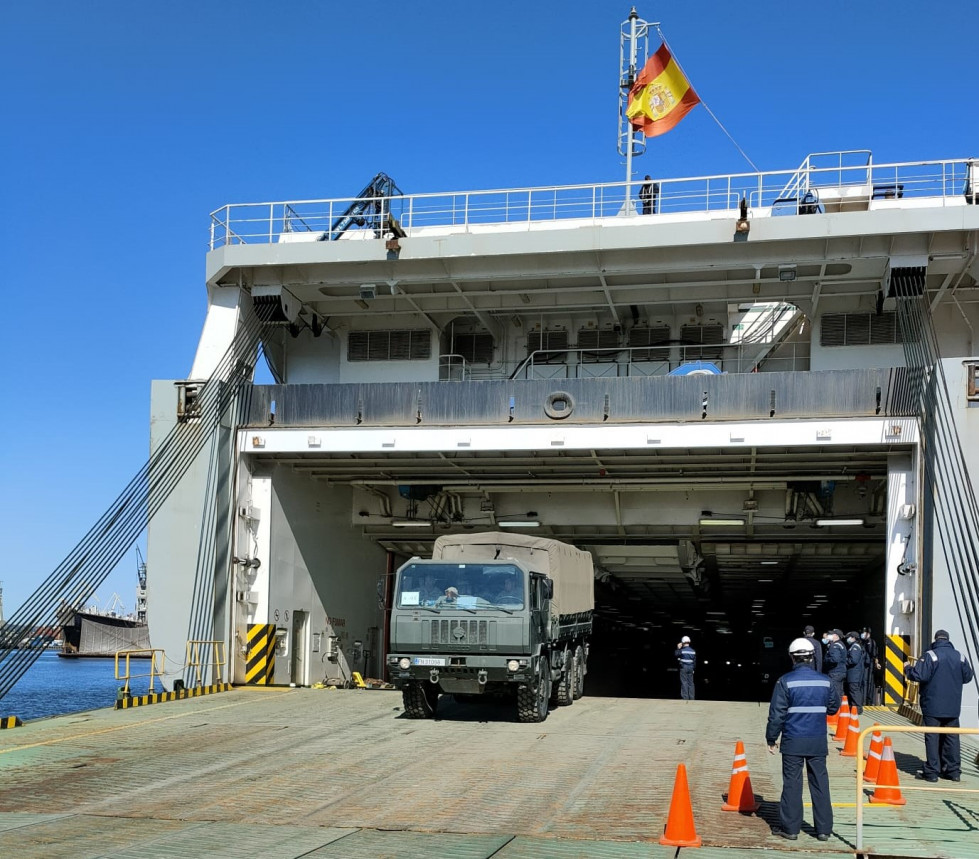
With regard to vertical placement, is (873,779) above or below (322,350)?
below

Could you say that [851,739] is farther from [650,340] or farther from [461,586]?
[650,340]

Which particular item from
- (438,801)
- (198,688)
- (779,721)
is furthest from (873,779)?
(198,688)

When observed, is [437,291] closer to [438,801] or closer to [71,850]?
[438,801]

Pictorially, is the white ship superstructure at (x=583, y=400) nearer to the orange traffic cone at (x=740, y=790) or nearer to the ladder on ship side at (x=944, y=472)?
the ladder on ship side at (x=944, y=472)

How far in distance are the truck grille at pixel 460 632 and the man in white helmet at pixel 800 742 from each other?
7.21 metres

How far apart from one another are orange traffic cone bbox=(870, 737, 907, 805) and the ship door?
1581 centimetres

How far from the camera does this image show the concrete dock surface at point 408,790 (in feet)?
27.8

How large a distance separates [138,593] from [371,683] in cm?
3861

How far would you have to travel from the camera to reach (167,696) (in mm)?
19094

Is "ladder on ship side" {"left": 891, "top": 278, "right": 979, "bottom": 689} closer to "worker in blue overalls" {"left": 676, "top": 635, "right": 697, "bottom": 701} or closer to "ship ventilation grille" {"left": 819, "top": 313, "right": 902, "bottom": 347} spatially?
"ship ventilation grille" {"left": 819, "top": 313, "right": 902, "bottom": 347}

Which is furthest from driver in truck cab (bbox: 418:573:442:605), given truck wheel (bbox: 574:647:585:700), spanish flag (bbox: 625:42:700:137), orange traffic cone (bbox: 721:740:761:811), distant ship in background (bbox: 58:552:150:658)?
distant ship in background (bbox: 58:552:150:658)

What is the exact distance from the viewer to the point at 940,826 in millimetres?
9273

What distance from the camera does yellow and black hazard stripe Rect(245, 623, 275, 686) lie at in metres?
22.0

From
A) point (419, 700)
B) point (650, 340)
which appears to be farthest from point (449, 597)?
point (650, 340)
